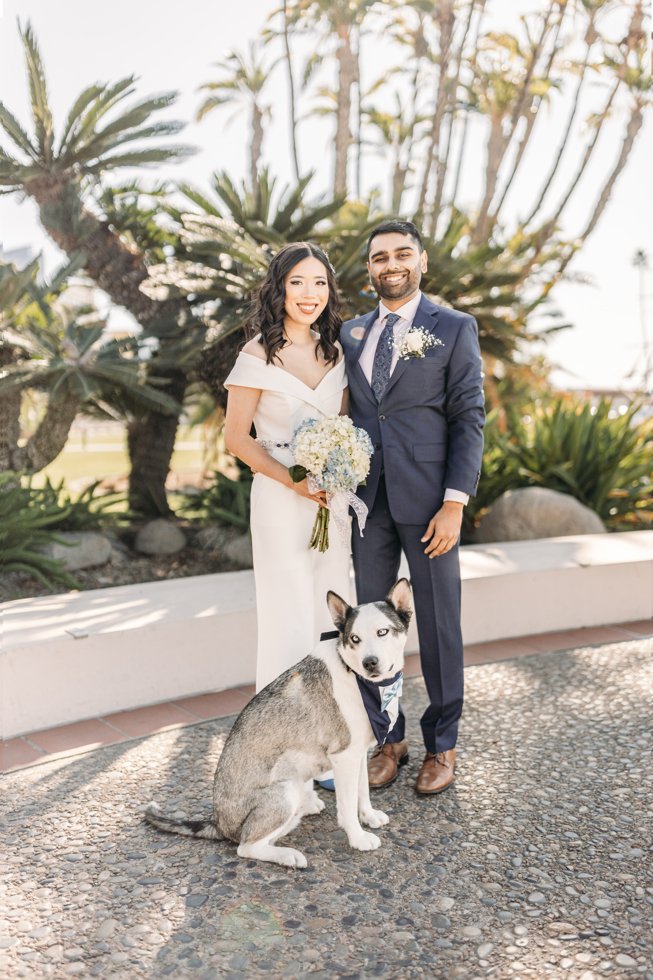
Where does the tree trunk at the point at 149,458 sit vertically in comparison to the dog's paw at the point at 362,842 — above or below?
above

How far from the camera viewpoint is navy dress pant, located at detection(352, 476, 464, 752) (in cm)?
349

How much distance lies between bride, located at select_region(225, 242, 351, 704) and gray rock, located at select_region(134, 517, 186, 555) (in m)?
3.83

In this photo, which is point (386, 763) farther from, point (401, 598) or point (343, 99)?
point (343, 99)

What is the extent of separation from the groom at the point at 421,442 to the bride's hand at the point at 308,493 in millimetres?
279

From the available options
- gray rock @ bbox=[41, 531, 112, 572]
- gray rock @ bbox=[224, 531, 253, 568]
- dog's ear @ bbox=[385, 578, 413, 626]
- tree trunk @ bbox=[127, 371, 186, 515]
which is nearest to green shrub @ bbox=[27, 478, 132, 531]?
gray rock @ bbox=[41, 531, 112, 572]

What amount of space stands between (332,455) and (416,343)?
0.59 metres

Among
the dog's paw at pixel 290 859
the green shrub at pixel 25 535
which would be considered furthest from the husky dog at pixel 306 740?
the green shrub at pixel 25 535

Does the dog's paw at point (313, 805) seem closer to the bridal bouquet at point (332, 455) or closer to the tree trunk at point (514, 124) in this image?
the bridal bouquet at point (332, 455)

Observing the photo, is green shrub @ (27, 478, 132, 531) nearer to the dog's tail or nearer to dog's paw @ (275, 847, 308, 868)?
the dog's tail

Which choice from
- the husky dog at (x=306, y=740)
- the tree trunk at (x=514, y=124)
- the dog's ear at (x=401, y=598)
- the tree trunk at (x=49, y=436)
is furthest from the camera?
the tree trunk at (x=514, y=124)

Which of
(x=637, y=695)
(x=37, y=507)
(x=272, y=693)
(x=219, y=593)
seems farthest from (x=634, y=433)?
(x=272, y=693)

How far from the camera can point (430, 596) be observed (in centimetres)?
350

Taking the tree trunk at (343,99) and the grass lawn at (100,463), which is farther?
the grass lawn at (100,463)

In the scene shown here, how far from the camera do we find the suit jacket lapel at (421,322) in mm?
3352
